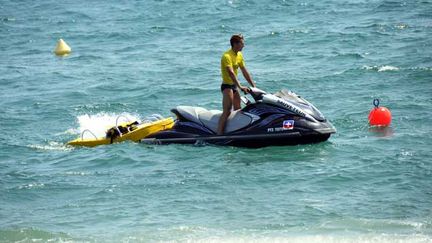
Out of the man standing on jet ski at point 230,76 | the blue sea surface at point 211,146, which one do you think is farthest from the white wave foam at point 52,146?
the man standing on jet ski at point 230,76

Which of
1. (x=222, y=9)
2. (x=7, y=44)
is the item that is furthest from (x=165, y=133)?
(x=222, y=9)

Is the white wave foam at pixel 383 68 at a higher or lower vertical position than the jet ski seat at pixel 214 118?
higher

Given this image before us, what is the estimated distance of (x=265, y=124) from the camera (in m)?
13.3

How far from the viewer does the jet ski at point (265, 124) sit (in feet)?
43.1

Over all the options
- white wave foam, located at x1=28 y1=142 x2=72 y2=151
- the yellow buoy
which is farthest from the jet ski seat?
the yellow buoy

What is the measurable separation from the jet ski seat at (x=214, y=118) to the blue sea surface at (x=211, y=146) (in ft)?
1.29

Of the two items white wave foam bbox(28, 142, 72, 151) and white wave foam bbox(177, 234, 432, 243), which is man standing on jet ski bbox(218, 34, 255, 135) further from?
white wave foam bbox(177, 234, 432, 243)

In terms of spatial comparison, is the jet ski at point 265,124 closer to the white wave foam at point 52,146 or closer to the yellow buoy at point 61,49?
the white wave foam at point 52,146

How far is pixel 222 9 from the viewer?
31312 millimetres

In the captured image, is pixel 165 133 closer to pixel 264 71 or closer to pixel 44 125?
pixel 44 125

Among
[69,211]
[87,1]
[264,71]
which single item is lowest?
[69,211]

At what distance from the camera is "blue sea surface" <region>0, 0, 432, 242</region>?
34.6 feet

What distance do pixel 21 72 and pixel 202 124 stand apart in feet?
34.3

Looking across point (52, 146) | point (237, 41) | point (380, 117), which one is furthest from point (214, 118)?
point (52, 146)
